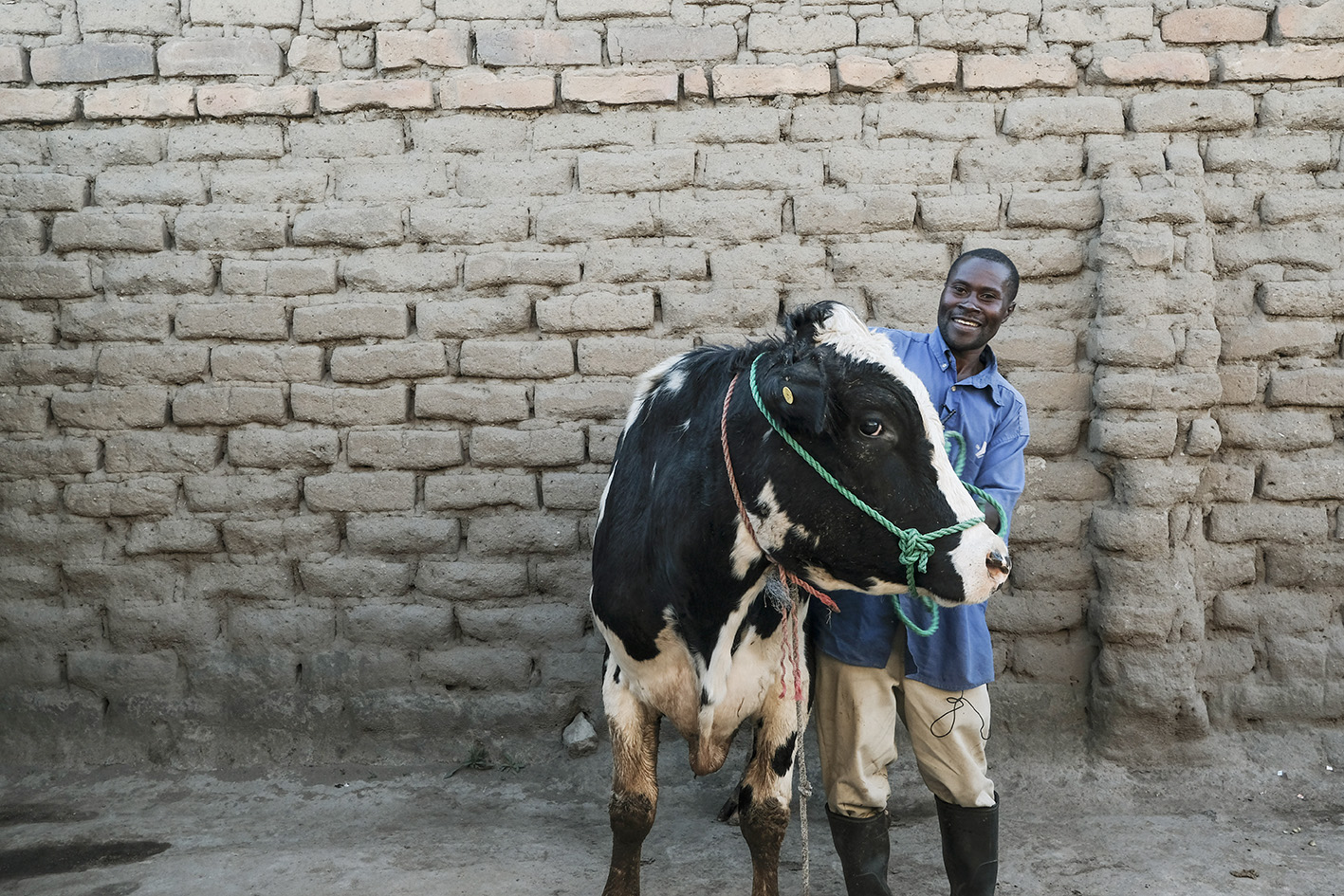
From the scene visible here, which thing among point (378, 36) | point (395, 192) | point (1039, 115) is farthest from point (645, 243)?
point (1039, 115)

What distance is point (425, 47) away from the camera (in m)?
3.76

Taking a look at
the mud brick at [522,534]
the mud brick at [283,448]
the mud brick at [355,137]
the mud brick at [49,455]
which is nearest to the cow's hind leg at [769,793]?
the mud brick at [522,534]

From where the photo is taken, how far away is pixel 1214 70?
12.0ft

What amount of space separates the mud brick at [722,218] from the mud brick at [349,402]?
1183mm

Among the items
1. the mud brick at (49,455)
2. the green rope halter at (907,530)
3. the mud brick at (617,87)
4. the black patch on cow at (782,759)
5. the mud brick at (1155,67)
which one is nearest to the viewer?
the green rope halter at (907,530)

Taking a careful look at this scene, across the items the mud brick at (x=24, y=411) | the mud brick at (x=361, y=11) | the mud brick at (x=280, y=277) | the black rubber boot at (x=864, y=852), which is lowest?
the black rubber boot at (x=864, y=852)

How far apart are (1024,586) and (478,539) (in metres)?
2.02

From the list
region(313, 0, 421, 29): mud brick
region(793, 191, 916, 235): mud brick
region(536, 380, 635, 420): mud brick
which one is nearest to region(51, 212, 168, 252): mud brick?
region(313, 0, 421, 29): mud brick

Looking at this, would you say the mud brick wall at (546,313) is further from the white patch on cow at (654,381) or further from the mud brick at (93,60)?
the white patch on cow at (654,381)

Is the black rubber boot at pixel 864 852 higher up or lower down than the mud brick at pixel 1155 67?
lower down

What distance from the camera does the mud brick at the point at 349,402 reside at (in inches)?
149

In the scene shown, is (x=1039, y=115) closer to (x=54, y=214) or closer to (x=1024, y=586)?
(x=1024, y=586)

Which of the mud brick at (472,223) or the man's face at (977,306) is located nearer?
the man's face at (977,306)

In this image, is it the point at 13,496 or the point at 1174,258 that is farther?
the point at 13,496
